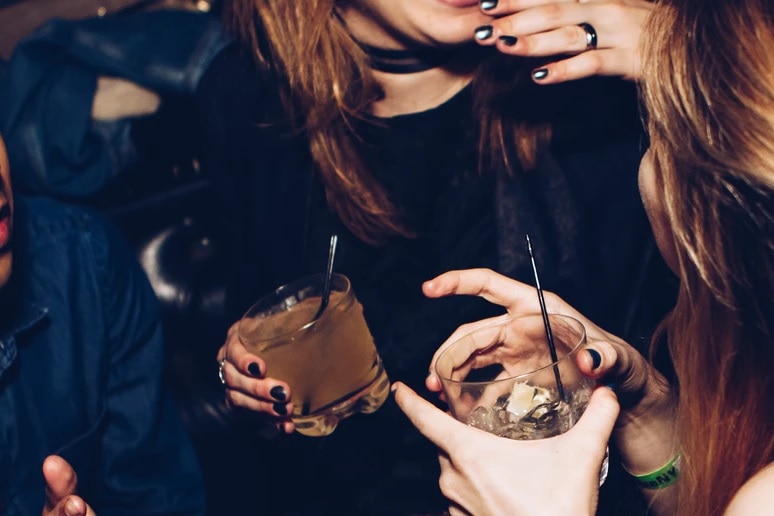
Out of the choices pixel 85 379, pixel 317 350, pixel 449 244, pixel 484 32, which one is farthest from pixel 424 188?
pixel 85 379

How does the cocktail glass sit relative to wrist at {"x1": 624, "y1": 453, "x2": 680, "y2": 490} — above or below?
above

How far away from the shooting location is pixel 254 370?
5.19 ft

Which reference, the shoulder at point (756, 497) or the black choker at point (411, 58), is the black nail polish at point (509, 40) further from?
the shoulder at point (756, 497)

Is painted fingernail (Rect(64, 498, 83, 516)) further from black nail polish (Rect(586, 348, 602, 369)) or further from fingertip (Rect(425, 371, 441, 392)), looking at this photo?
black nail polish (Rect(586, 348, 602, 369))

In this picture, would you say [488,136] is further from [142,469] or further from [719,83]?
[142,469]

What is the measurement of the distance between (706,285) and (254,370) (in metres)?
0.91

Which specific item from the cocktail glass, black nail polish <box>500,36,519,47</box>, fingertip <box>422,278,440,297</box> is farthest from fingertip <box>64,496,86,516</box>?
black nail polish <box>500,36,519,47</box>

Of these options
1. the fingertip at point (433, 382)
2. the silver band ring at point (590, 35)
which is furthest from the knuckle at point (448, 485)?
the silver band ring at point (590, 35)

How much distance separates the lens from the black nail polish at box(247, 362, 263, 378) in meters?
1.57

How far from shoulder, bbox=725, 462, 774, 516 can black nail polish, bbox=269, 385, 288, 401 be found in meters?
0.89

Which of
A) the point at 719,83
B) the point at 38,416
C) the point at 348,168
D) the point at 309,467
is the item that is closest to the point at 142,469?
the point at 38,416

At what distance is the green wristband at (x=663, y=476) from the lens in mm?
1460

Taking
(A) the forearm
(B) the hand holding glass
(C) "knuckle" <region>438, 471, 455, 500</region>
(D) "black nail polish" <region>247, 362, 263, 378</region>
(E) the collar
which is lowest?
(A) the forearm

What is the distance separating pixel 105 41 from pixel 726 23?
1.97 meters
